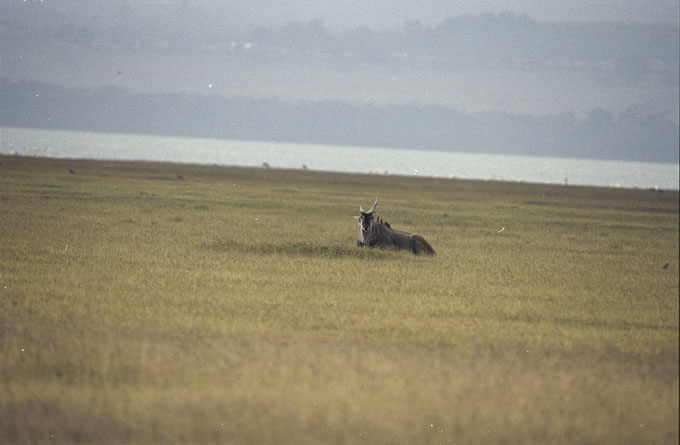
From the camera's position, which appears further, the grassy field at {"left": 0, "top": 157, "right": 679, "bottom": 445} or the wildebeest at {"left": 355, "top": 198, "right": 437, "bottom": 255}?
the wildebeest at {"left": 355, "top": 198, "right": 437, "bottom": 255}

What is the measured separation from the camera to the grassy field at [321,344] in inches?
300

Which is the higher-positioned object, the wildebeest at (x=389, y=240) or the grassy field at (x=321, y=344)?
the wildebeest at (x=389, y=240)

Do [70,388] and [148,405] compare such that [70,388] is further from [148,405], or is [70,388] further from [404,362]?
[404,362]

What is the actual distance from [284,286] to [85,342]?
594 cm

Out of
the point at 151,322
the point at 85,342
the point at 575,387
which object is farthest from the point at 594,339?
the point at 85,342

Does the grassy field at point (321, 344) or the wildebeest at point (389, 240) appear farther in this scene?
the wildebeest at point (389, 240)

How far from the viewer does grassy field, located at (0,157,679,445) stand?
25.0 feet

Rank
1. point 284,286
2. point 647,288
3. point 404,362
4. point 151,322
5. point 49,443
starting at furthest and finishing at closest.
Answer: point 647,288
point 284,286
point 151,322
point 404,362
point 49,443

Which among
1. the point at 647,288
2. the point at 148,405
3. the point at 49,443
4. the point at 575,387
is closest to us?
the point at 49,443

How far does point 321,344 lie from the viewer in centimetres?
1045

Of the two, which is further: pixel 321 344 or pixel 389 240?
pixel 389 240

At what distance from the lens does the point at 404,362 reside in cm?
967

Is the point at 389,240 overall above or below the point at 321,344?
above

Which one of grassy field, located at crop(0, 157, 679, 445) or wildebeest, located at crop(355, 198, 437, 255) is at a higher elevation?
wildebeest, located at crop(355, 198, 437, 255)
